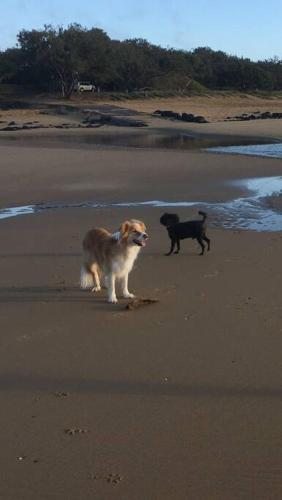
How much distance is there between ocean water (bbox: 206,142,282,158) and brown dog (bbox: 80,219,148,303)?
1583 cm

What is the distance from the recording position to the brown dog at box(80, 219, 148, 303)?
20.2 ft

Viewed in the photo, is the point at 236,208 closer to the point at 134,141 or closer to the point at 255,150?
the point at 255,150

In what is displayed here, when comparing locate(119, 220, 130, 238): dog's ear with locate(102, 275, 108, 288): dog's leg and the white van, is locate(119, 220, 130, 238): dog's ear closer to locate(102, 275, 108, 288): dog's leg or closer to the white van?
locate(102, 275, 108, 288): dog's leg

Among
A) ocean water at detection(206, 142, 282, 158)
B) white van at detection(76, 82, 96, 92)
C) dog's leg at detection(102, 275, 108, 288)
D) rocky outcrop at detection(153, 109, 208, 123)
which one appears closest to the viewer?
dog's leg at detection(102, 275, 108, 288)

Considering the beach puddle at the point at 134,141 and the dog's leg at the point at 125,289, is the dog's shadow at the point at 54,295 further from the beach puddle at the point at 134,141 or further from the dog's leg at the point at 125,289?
the beach puddle at the point at 134,141

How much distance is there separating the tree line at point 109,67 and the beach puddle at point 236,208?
46.5m

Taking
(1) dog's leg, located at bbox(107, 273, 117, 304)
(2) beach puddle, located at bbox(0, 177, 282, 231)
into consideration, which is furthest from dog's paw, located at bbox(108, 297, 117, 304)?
(2) beach puddle, located at bbox(0, 177, 282, 231)

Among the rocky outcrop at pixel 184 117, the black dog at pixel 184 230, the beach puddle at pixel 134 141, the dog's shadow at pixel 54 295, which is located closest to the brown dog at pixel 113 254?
the dog's shadow at pixel 54 295

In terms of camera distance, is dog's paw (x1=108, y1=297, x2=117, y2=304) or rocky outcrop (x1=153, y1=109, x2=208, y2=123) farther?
rocky outcrop (x1=153, y1=109, x2=208, y2=123)

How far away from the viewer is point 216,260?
25.1ft

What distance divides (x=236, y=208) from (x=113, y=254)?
229 inches

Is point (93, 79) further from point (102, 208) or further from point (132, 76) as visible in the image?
point (102, 208)

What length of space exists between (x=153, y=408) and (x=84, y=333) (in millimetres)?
1501

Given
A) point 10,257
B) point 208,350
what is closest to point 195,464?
point 208,350
